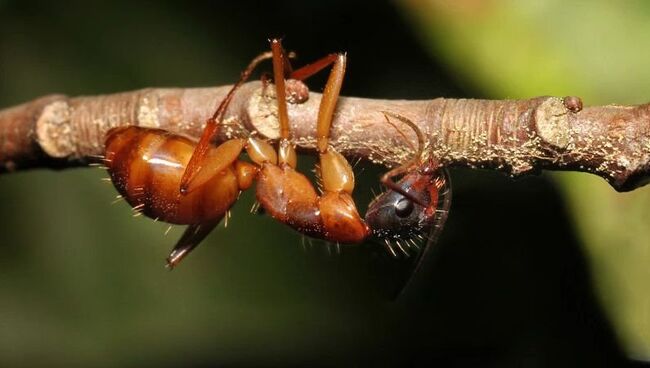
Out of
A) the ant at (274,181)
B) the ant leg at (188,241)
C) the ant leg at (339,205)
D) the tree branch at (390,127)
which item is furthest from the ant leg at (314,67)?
the ant leg at (188,241)

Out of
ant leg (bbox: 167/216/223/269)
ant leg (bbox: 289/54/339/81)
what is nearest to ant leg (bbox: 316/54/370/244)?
ant leg (bbox: 289/54/339/81)

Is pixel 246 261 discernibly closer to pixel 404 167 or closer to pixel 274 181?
pixel 274 181

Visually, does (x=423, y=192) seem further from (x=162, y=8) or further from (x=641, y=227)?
(x=162, y=8)

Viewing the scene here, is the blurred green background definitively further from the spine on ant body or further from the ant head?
the spine on ant body

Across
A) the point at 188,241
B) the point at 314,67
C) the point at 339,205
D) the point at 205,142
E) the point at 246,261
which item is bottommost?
the point at 246,261

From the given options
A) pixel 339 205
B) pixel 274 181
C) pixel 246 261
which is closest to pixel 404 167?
pixel 339 205

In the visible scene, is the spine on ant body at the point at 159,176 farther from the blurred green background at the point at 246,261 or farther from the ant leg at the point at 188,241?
the blurred green background at the point at 246,261
